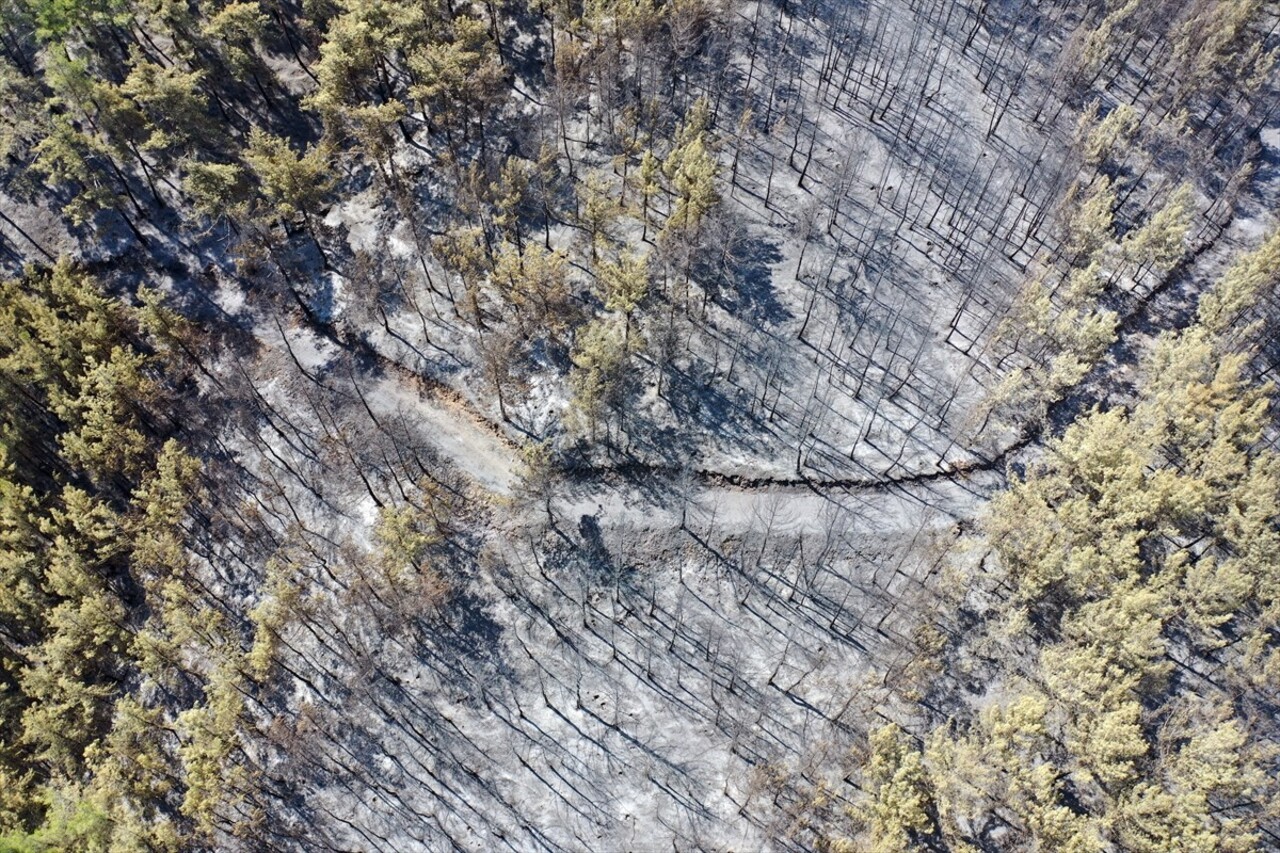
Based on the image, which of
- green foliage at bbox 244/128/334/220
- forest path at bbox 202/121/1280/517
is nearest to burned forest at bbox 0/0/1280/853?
forest path at bbox 202/121/1280/517

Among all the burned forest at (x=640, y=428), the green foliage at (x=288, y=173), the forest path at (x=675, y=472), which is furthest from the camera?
the green foliage at (x=288, y=173)

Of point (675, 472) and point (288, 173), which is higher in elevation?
point (288, 173)

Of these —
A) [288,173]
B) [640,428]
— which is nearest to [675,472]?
[640,428]

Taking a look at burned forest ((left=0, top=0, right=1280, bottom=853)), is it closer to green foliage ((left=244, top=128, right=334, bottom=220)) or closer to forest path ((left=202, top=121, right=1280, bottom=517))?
forest path ((left=202, top=121, right=1280, bottom=517))

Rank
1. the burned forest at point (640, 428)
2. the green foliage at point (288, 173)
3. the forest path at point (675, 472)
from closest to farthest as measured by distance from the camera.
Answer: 1. the burned forest at point (640, 428)
2. the forest path at point (675, 472)
3. the green foliage at point (288, 173)

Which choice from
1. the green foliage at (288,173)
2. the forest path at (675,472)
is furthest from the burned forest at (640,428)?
the green foliage at (288,173)

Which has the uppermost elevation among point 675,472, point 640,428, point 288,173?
point 288,173

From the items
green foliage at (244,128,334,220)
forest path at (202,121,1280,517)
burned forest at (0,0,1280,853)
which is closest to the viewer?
burned forest at (0,0,1280,853)

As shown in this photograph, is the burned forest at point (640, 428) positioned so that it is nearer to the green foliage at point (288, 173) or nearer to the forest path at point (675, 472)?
the forest path at point (675, 472)

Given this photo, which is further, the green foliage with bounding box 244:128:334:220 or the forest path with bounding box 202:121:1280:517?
the green foliage with bounding box 244:128:334:220

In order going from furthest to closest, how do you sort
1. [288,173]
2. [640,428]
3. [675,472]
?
[288,173] < [640,428] < [675,472]

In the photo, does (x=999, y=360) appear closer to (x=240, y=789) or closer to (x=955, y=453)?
(x=955, y=453)

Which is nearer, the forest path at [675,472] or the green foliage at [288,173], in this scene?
the forest path at [675,472]

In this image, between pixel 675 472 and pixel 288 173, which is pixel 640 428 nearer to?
pixel 675 472
